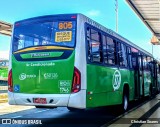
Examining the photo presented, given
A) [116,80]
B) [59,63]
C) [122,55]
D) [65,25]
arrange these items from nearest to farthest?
[59,63] → [65,25] → [116,80] → [122,55]

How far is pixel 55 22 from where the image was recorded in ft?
30.3

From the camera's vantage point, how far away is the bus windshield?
9.02 metres

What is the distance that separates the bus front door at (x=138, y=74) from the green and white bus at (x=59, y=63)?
4.77m

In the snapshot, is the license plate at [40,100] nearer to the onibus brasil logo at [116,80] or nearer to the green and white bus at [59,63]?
the green and white bus at [59,63]

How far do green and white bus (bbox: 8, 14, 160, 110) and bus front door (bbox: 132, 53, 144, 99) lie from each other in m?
4.77

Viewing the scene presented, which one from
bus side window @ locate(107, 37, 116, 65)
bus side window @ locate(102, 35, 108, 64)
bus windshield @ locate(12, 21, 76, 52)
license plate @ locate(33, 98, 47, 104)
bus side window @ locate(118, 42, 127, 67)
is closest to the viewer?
license plate @ locate(33, 98, 47, 104)

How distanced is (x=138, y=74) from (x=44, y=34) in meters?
7.72

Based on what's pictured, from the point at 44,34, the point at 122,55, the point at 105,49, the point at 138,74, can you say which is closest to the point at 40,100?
the point at 44,34

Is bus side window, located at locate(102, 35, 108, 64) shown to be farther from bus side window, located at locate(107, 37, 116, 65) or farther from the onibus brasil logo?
the onibus brasil logo

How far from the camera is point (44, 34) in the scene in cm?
929

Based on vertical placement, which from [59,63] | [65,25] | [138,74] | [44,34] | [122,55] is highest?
[65,25]

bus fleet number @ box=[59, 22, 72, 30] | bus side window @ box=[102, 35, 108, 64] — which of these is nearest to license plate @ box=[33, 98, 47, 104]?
bus fleet number @ box=[59, 22, 72, 30]

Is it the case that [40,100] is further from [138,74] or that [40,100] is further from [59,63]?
[138,74]

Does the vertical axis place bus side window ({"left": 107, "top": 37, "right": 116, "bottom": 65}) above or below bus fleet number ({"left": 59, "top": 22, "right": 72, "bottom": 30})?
below
